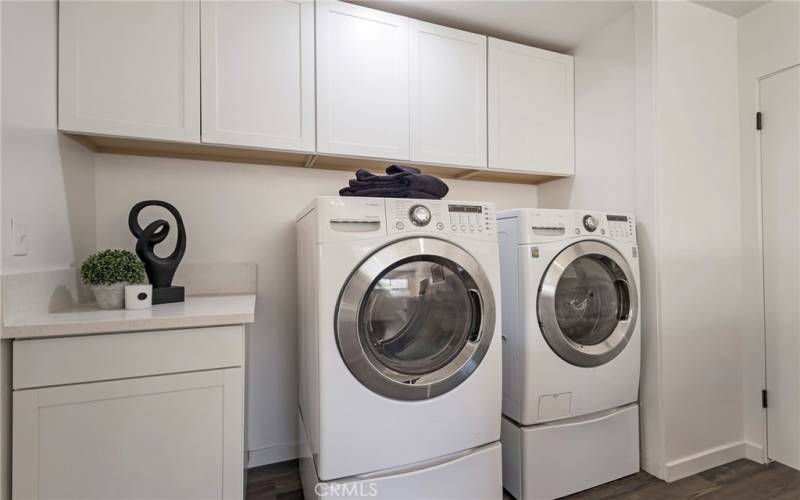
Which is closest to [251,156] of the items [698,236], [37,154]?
[37,154]

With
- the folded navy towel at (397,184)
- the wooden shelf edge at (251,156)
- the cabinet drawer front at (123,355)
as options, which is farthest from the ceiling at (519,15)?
the cabinet drawer front at (123,355)

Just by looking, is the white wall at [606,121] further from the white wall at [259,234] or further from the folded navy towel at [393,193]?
the white wall at [259,234]

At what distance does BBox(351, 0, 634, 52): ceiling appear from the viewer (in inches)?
73.0

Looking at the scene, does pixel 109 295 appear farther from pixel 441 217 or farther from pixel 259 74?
pixel 441 217

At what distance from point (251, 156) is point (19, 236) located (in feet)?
3.03

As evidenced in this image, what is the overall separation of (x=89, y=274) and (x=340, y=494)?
1.14 metres

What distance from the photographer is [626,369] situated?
1.71 metres

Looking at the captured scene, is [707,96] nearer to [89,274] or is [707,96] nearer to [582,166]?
[582,166]

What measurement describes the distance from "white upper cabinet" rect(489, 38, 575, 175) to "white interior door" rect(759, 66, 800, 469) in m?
0.91

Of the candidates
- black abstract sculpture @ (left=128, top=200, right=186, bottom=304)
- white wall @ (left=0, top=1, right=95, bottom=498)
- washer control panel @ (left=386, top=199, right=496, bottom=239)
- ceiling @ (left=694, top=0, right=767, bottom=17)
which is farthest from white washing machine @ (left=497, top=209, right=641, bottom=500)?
white wall @ (left=0, top=1, right=95, bottom=498)

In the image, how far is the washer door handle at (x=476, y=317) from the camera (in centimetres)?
138

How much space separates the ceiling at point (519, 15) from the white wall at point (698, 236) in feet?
0.96

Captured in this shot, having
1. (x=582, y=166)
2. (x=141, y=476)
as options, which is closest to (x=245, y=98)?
(x=141, y=476)

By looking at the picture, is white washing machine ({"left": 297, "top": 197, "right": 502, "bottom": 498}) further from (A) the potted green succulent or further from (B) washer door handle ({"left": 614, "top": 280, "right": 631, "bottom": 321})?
(B) washer door handle ({"left": 614, "top": 280, "right": 631, "bottom": 321})
